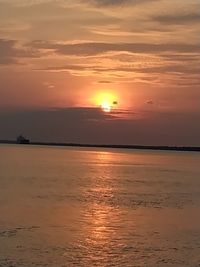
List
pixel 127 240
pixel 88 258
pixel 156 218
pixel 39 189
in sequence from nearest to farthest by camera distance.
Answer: pixel 88 258
pixel 127 240
pixel 156 218
pixel 39 189

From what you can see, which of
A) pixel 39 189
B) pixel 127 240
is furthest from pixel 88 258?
pixel 39 189

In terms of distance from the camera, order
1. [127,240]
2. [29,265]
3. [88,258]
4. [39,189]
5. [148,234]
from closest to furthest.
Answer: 1. [29,265]
2. [88,258]
3. [127,240]
4. [148,234]
5. [39,189]

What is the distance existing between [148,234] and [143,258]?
4169 mm

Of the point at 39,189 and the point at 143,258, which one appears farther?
the point at 39,189

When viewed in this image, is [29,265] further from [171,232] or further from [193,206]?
[193,206]

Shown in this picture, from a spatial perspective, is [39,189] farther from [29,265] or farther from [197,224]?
[29,265]

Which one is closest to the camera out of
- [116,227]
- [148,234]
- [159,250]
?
[159,250]

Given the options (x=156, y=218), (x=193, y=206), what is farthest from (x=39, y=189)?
(x=156, y=218)

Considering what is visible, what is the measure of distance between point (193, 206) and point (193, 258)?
14.6 meters

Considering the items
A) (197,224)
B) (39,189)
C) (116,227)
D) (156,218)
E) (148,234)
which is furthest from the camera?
(39,189)

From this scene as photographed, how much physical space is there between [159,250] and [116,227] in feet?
14.6

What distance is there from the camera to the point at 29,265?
50.3 ft

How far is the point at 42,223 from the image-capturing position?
2255cm

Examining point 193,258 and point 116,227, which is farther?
point 116,227
